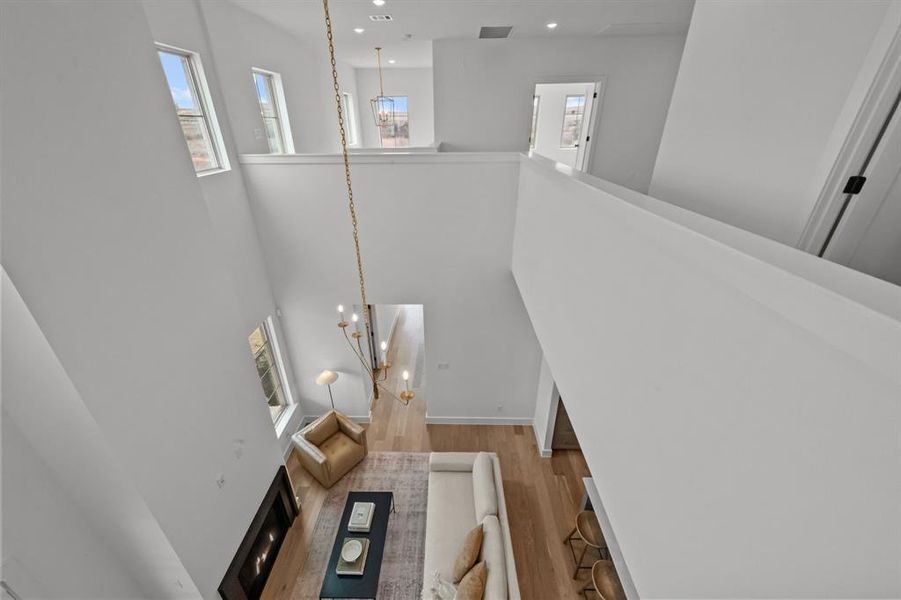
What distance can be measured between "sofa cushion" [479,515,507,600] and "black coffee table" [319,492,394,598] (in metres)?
1.10

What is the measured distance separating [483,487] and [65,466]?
11.5ft

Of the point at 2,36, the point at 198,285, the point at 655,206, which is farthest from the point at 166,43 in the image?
the point at 655,206

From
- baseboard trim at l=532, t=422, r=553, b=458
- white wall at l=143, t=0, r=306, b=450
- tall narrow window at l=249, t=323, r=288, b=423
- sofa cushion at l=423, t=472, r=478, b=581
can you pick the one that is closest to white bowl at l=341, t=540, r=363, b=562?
sofa cushion at l=423, t=472, r=478, b=581

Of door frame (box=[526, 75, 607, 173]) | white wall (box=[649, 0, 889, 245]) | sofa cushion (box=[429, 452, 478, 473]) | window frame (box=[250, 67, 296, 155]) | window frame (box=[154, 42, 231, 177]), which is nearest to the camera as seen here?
white wall (box=[649, 0, 889, 245])

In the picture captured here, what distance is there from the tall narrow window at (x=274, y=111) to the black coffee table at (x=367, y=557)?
15.9ft

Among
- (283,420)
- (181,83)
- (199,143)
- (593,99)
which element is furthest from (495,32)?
(283,420)

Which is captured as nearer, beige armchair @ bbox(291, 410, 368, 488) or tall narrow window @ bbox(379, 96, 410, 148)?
beige armchair @ bbox(291, 410, 368, 488)

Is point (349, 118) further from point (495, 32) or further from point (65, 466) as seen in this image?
point (65, 466)

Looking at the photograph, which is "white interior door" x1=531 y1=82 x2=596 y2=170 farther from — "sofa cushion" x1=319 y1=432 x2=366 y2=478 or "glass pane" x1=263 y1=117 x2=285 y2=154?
"sofa cushion" x1=319 y1=432 x2=366 y2=478

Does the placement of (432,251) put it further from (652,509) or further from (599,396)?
(652,509)

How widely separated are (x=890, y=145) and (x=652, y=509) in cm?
172

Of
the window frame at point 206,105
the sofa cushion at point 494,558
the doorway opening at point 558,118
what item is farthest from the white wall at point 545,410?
the doorway opening at point 558,118

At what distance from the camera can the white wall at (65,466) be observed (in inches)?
72.8

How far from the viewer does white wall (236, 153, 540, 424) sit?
13.7 feet
